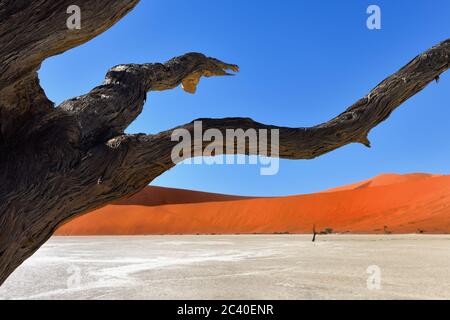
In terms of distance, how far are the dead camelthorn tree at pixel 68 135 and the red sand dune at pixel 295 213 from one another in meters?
34.5

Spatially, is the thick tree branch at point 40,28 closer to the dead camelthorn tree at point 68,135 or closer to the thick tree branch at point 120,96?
the dead camelthorn tree at point 68,135

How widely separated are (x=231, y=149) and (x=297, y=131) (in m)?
0.48

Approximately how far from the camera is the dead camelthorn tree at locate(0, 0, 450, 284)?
2.41 m

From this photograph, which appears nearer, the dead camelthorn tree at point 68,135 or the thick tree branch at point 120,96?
the dead camelthorn tree at point 68,135

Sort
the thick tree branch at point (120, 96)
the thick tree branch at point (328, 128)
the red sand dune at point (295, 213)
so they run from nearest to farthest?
the thick tree branch at point (328, 128) → the thick tree branch at point (120, 96) → the red sand dune at point (295, 213)

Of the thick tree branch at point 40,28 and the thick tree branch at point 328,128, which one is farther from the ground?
the thick tree branch at point 40,28

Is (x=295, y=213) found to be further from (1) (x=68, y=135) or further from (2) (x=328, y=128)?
(1) (x=68, y=135)

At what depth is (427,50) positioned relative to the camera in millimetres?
3102

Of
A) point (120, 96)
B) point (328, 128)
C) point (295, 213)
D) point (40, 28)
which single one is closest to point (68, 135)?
point (120, 96)

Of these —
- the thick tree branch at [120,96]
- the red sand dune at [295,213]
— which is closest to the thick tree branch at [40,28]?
the thick tree branch at [120,96]

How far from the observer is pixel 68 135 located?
118 inches

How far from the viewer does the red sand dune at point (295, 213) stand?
40.0 meters

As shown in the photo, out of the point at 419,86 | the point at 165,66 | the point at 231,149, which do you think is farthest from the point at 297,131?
the point at 165,66
